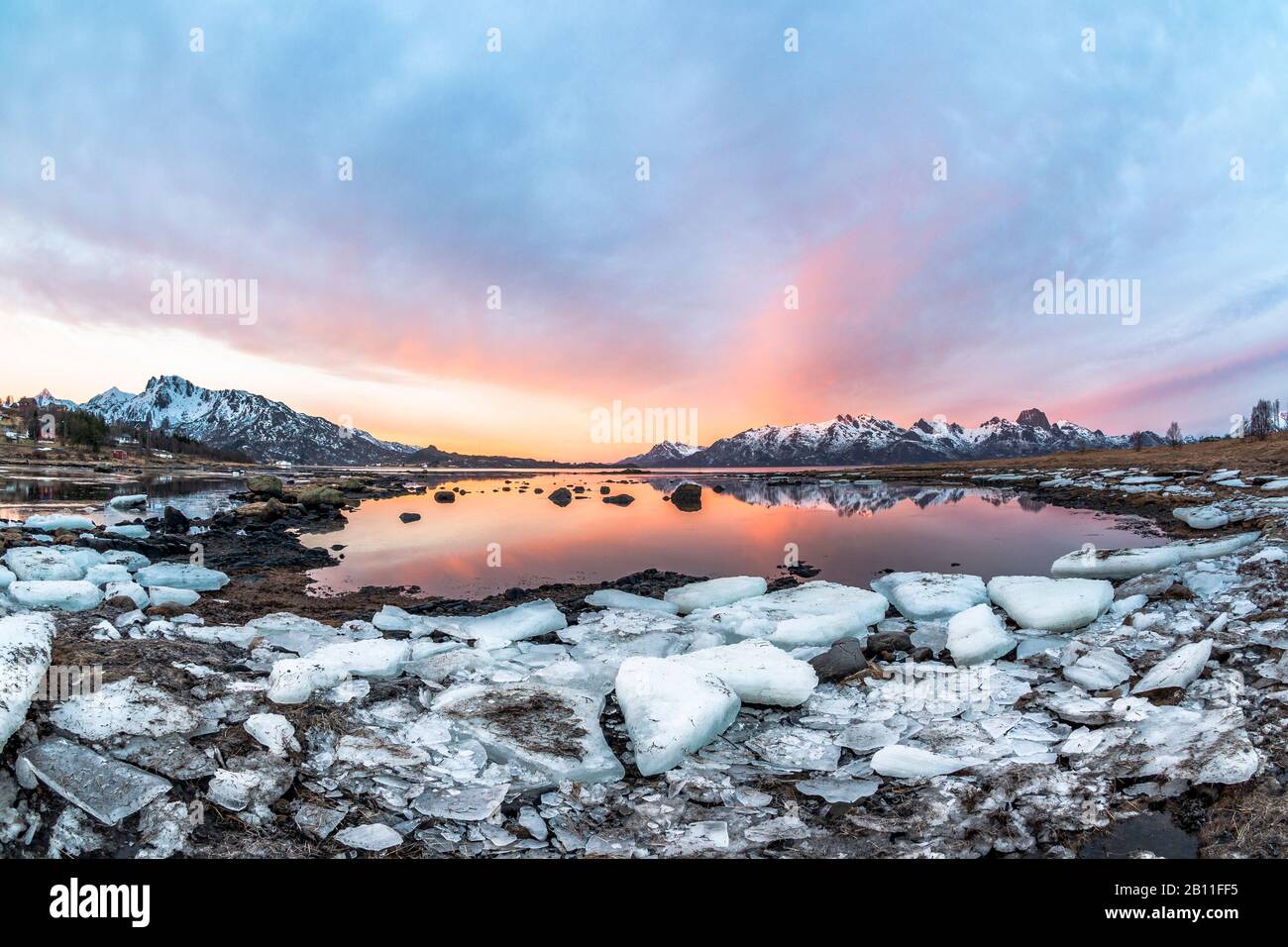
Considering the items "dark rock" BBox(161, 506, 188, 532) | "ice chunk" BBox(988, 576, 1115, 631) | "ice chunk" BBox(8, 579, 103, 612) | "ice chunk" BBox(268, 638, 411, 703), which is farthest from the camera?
"dark rock" BBox(161, 506, 188, 532)

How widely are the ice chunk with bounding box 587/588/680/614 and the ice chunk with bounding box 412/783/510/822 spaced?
20.1 ft

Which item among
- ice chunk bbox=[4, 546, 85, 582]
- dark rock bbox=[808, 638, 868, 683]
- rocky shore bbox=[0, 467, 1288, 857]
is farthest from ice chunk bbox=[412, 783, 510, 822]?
ice chunk bbox=[4, 546, 85, 582]

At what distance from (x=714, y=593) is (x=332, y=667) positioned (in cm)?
695

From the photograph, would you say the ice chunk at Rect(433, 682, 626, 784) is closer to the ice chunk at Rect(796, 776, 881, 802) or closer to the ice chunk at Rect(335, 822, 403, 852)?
the ice chunk at Rect(335, 822, 403, 852)

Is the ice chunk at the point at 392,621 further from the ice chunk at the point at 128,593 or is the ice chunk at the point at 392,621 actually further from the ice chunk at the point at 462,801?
the ice chunk at the point at 462,801

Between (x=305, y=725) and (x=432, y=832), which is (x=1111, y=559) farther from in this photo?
(x=305, y=725)

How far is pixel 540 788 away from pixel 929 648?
5.81 m

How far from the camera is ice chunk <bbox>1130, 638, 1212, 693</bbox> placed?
5422 mm

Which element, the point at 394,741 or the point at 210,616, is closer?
the point at 394,741

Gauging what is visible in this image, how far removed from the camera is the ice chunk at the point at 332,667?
5.04m

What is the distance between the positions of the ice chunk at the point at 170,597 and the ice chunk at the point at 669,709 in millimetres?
7661
